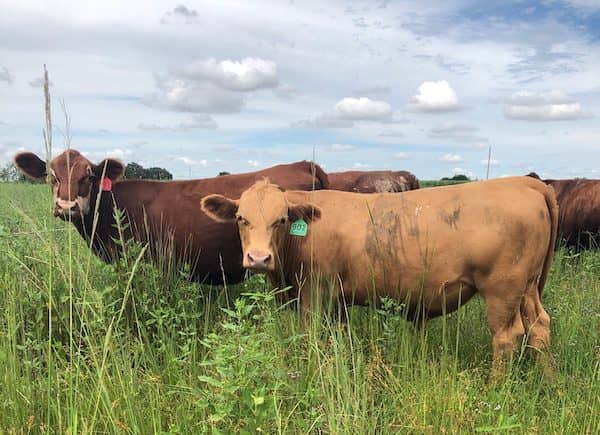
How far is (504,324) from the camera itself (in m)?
4.40

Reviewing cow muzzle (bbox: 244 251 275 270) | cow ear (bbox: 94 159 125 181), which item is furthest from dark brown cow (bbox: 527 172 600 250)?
cow ear (bbox: 94 159 125 181)

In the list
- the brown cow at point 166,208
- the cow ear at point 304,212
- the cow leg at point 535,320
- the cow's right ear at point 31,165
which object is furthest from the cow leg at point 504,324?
the cow's right ear at point 31,165

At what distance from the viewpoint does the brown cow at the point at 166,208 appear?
6203 millimetres

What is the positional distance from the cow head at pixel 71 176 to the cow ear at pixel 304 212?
2.09 m

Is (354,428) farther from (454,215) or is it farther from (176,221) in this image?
(176,221)

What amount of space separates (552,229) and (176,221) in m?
4.24

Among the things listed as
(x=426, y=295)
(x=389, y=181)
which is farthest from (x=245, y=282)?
(x=389, y=181)

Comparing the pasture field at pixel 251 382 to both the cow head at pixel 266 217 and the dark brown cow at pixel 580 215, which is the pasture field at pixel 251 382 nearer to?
the cow head at pixel 266 217

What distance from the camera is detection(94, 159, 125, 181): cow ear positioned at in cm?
636

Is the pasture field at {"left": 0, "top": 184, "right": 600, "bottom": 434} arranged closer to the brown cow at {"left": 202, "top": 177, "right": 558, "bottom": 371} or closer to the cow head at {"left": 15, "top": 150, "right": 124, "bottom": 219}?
the brown cow at {"left": 202, "top": 177, "right": 558, "bottom": 371}

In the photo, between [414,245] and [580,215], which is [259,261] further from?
[580,215]

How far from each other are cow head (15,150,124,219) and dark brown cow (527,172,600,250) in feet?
29.9

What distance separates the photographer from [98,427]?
285cm

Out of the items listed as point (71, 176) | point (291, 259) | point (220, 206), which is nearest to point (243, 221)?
point (220, 206)
